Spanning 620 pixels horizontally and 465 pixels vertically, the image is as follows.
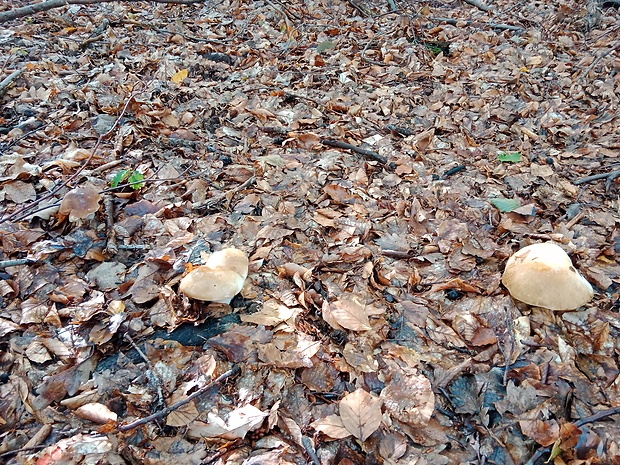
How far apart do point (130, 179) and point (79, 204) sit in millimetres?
610

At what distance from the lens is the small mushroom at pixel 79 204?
2994 mm

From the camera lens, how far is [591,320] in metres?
2.51

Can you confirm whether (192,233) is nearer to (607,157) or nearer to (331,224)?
(331,224)

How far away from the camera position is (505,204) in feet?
11.5

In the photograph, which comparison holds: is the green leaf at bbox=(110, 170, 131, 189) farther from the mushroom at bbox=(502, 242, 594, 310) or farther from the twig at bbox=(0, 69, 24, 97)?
the mushroom at bbox=(502, 242, 594, 310)

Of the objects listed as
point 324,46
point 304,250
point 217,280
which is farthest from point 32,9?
point 217,280

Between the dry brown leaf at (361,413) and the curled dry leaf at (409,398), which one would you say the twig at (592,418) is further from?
the dry brown leaf at (361,413)

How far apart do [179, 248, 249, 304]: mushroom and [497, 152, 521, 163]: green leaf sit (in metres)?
2.95

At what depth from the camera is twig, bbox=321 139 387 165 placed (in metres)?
4.08

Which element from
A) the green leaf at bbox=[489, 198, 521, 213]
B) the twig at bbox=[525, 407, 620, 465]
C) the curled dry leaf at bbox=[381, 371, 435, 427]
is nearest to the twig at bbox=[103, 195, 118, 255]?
the curled dry leaf at bbox=[381, 371, 435, 427]

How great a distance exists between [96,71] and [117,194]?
2.76 metres

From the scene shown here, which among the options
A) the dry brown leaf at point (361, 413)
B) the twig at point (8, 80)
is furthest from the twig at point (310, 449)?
the twig at point (8, 80)

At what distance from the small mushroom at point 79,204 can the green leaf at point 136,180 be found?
417 millimetres

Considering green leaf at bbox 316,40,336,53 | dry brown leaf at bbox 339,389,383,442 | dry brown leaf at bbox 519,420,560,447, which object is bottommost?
dry brown leaf at bbox 339,389,383,442
